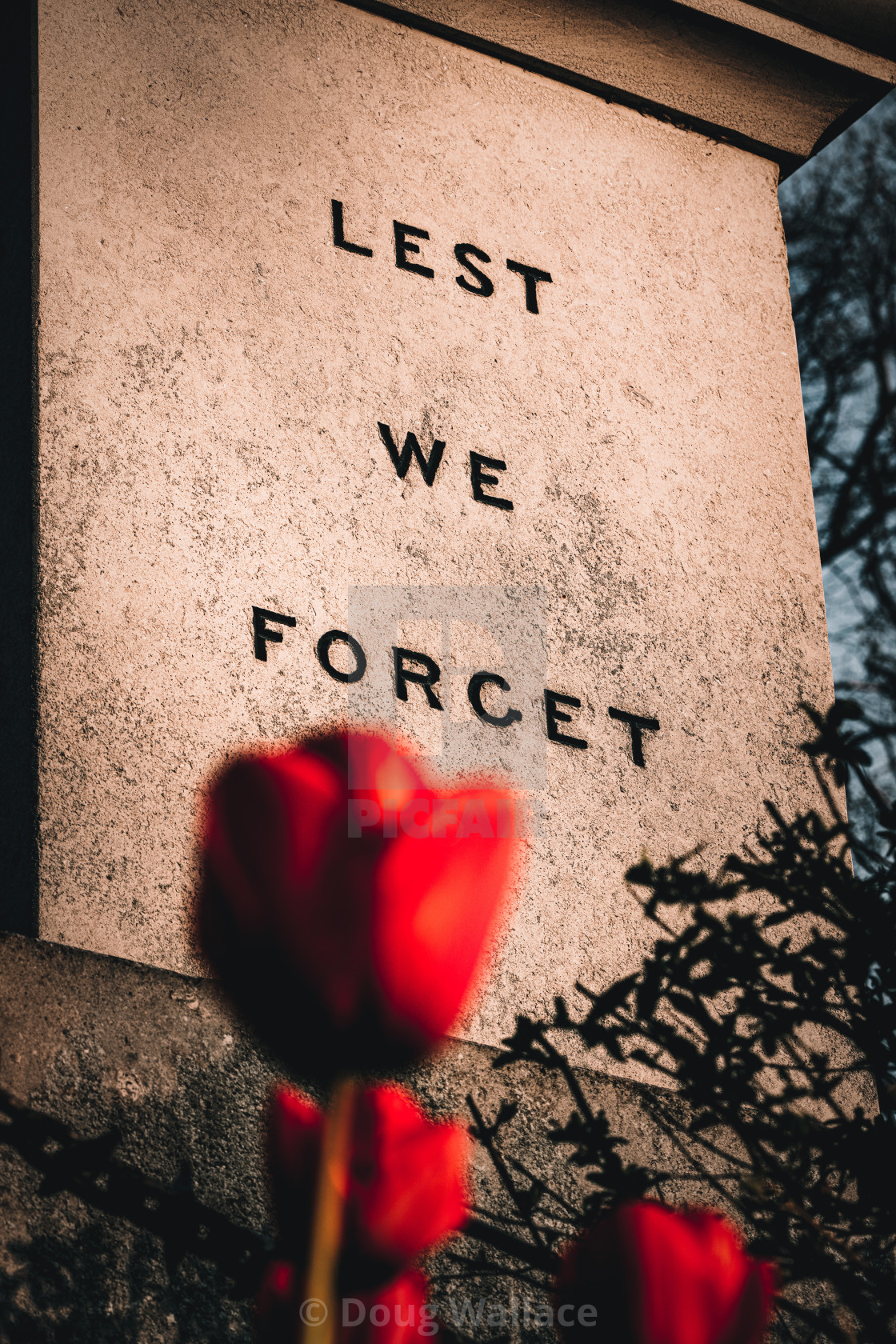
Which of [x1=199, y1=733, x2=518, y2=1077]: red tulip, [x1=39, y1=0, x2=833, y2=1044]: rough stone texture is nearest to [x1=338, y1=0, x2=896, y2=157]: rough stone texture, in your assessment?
[x1=39, y1=0, x2=833, y2=1044]: rough stone texture

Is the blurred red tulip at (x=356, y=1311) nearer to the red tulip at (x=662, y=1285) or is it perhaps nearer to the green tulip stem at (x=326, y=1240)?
the green tulip stem at (x=326, y=1240)

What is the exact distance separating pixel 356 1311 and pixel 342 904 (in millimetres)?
447

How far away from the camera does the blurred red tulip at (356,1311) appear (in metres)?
1.17

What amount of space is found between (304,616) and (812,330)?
6.62m

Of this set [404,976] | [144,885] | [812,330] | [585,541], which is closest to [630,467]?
[585,541]

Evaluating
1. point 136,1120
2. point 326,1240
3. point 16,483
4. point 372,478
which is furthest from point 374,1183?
point 372,478

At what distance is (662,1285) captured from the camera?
125cm

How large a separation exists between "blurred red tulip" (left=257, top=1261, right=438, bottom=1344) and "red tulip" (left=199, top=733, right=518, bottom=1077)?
0.33 m

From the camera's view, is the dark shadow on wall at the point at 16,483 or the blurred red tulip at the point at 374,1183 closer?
the blurred red tulip at the point at 374,1183

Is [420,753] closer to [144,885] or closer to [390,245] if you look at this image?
[144,885]

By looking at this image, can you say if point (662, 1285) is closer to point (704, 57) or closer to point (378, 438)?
point (378, 438)

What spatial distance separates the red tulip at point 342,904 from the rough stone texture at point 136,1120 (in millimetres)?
1042

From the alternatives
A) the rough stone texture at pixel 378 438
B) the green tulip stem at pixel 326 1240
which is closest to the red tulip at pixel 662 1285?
the green tulip stem at pixel 326 1240

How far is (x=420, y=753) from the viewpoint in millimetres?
2920
